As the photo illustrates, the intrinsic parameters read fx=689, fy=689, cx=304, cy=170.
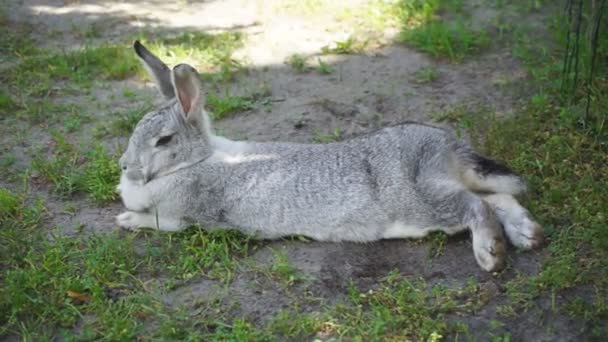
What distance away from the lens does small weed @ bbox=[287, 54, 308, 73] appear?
632 centimetres

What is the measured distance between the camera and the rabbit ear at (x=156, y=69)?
4.51m

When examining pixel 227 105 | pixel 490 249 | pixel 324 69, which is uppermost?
pixel 324 69

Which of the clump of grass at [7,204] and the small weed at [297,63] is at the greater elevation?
the small weed at [297,63]

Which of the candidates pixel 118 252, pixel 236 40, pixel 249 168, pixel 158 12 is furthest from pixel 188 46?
pixel 118 252

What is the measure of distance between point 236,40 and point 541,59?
2.86 meters

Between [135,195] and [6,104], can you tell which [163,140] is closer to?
[135,195]

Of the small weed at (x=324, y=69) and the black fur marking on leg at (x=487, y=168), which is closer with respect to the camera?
the black fur marking on leg at (x=487, y=168)

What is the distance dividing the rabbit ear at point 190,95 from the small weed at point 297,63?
83.2 inches

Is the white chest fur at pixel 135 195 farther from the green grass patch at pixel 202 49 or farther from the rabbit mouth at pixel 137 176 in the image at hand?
the green grass patch at pixel 202 49

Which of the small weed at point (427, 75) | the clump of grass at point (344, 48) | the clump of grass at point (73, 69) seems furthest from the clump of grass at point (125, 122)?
the small weed at point (427, 75)

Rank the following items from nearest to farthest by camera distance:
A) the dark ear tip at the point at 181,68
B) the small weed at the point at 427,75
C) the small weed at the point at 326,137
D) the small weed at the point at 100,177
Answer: the dark ear tip at the point at 181,68
the small weed at the point at 100,177
the small weed at the point at 326,137
the small weed at the point at 427,75

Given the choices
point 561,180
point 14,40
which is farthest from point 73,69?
point 561,180

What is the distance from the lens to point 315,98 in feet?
19.1

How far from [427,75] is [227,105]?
1759 mm
